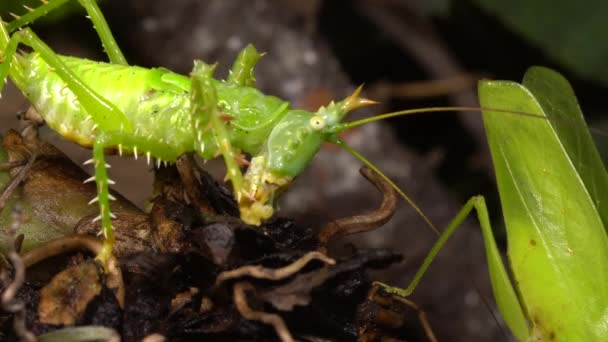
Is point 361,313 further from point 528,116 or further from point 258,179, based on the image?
point 528,116

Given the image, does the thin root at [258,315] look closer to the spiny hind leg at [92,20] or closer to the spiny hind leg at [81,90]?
the spiny hind leg at [81,90]

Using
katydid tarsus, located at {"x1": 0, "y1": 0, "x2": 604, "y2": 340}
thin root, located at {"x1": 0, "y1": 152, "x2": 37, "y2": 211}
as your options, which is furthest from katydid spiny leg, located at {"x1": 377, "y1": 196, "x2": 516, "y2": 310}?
thin root, located at {"x1": 0, "y1": 152, "x2": 37, "y2": 211}

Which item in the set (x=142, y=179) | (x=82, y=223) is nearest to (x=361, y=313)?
(x=82, y=223)

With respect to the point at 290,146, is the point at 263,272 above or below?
below

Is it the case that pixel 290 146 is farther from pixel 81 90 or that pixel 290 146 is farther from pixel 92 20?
pixel 92 20

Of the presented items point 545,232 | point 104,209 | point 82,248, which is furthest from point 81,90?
point 545,232

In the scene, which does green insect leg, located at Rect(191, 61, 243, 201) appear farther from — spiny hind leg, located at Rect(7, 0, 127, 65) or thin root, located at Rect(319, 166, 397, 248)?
spiny hind leg, located at Rect(7, 0, 127, 65)

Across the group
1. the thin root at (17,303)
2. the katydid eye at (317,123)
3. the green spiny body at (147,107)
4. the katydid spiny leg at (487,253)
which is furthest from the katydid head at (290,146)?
the thin root at (17,303)
